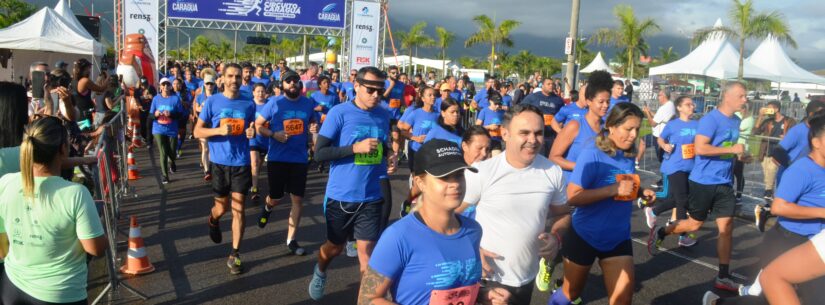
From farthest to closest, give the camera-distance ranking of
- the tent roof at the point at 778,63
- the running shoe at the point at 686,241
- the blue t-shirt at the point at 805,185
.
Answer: the tent roof at the point at 778,63 → the running shoe at the point at 686,241 → the blue t-shirt at the point at 805,185

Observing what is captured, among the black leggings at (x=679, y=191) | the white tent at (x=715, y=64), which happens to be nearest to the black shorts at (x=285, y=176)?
the black leggings at (x=679, y=191)

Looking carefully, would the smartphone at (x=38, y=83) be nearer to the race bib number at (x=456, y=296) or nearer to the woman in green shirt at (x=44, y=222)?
the woman in green shirt at (x=44, y=222)

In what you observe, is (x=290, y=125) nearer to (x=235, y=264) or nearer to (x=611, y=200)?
(x=235, y=264)

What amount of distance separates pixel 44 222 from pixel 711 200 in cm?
575

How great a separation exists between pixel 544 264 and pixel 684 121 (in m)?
4.14

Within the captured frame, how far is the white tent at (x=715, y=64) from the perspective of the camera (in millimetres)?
23594

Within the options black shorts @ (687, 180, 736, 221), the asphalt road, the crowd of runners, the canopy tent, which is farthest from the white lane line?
the canopy tent

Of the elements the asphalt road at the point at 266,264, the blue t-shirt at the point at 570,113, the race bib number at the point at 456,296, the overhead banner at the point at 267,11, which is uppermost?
the overhead banner at the point at 267,11

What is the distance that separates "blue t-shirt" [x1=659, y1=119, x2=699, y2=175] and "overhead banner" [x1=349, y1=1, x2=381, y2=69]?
46.8 feet

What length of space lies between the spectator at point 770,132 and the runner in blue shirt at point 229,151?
26.1 ft

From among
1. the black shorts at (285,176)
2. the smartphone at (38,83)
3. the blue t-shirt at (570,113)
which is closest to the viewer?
the black shorts at (285,176)

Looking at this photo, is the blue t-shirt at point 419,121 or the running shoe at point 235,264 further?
the blue t-shirt at point 419,121

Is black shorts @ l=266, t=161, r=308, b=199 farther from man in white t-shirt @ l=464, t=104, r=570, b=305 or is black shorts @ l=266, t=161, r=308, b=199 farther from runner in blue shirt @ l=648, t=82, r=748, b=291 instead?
runner in blue shirt @ l=648, t=82, r=748, b=291

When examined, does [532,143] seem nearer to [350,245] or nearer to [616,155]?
[616,155]
